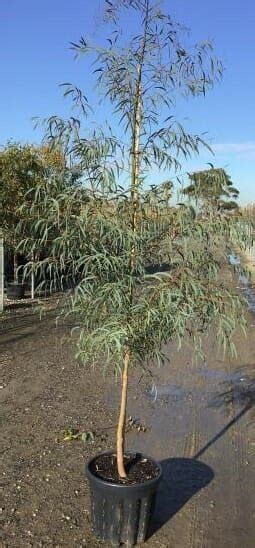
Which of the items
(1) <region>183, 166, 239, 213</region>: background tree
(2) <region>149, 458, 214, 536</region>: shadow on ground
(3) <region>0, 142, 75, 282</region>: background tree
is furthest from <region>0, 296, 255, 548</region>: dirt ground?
(3) <region>0, 142, 75, 282</region>: background tree

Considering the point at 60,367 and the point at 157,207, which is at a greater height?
the point at 157,207

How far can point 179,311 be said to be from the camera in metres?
3.36

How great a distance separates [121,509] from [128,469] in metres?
0.38

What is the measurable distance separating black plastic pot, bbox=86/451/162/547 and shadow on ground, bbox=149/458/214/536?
0.26m

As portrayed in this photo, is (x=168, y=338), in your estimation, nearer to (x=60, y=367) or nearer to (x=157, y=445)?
(x=157, y=445)

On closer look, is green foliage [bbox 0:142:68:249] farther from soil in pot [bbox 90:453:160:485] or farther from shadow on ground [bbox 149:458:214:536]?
soil in pot [bbox 90:453:160:485]

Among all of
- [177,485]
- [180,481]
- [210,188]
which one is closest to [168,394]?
[180,481]

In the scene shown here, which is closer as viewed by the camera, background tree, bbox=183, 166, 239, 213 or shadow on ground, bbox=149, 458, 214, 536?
background tree, bbox=183, 166, 239, 213

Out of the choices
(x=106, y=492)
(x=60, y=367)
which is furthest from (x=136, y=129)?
(x=60, y=367)

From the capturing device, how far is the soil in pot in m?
3.91

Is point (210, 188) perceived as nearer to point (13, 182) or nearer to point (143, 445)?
point (143, 445)

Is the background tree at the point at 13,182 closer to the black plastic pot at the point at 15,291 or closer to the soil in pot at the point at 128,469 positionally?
the black plastic pot at the point at 15,291

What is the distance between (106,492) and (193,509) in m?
1.02

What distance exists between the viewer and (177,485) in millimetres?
4816
